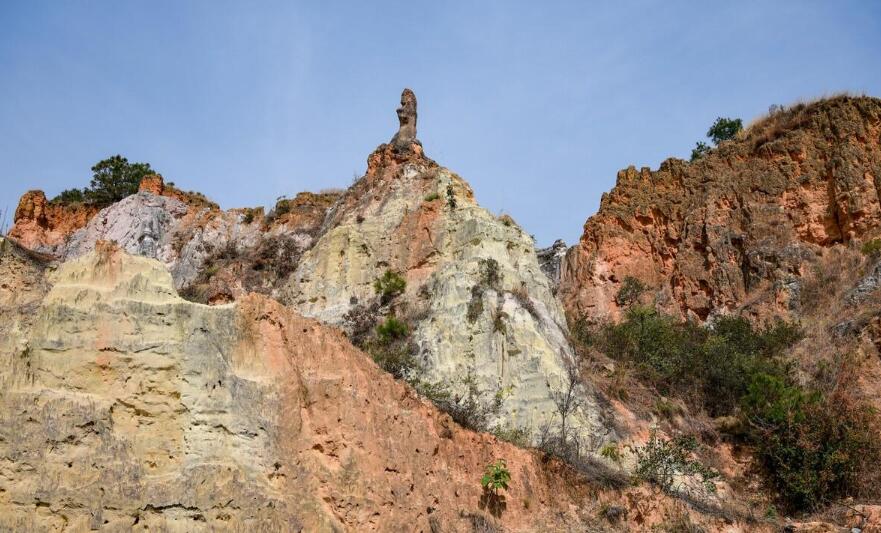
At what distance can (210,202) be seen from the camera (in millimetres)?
36344

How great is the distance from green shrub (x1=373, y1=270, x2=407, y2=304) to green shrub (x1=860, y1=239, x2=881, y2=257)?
58.9 ft

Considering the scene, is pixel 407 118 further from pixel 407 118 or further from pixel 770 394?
pixel 770 394

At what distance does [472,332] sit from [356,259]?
516cm

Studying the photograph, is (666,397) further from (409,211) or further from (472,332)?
(409,211)

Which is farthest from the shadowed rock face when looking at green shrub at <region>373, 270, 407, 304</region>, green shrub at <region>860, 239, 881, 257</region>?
green shrub at <region>860, 239, 881, 257</region>

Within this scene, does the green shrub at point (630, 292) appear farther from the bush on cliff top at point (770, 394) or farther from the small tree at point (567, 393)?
the small tree at point (567, 393)

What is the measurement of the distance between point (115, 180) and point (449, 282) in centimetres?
2307

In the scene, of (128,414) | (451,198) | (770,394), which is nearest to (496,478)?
(128,414)

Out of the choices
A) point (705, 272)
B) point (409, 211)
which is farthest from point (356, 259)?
point (705, 272)

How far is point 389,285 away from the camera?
23.8 m

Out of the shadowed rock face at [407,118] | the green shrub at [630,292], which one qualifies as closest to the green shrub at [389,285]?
the shadowed rock face at [407,118]

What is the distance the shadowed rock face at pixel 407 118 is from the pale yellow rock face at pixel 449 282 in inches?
49.6

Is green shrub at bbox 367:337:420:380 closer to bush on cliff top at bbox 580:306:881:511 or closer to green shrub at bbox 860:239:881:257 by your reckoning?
bush on cliff top at bbox 580:306:881:511

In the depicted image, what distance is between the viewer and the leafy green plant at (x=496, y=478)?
14.6 metres
